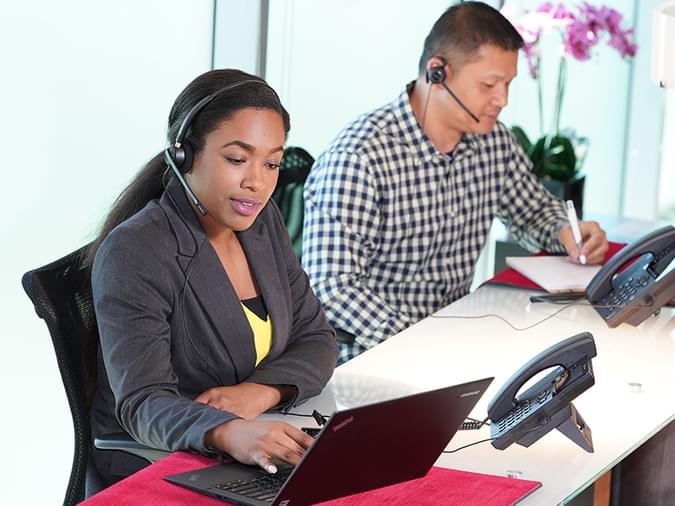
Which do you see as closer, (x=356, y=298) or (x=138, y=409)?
(x=138, y=409)

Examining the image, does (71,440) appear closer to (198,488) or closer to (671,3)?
(198,488)

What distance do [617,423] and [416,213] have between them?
1019 millimetres

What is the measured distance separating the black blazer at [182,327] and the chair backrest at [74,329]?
0.03 metres

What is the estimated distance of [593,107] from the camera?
5543 millimetres

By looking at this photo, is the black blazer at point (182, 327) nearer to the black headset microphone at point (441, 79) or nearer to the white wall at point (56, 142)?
the white wall at point (56, 142)

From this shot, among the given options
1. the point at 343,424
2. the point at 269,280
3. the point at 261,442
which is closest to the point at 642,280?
the point at 269,280

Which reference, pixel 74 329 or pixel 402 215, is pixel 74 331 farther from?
pixel 402 215

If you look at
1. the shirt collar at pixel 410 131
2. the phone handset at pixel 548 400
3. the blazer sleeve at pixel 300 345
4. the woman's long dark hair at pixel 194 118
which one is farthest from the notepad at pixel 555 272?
the woman's long dark hair at pixel 194 118

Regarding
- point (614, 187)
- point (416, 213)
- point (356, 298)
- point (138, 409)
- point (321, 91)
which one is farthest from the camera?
point (614, 187)

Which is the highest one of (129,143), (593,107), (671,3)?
(671,3)

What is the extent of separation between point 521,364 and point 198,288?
27.6 inches

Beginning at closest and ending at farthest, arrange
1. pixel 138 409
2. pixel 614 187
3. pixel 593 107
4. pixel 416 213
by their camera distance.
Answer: pixel 138 409, pixel 416 213, pixel 593 107, pixel 614 187

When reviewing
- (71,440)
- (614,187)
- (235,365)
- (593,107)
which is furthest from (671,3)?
(614,187)

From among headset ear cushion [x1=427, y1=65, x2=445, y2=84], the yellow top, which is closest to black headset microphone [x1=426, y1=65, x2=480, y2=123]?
headset ear cushion [x1=427, y1=65, x2=445, y2=84]
